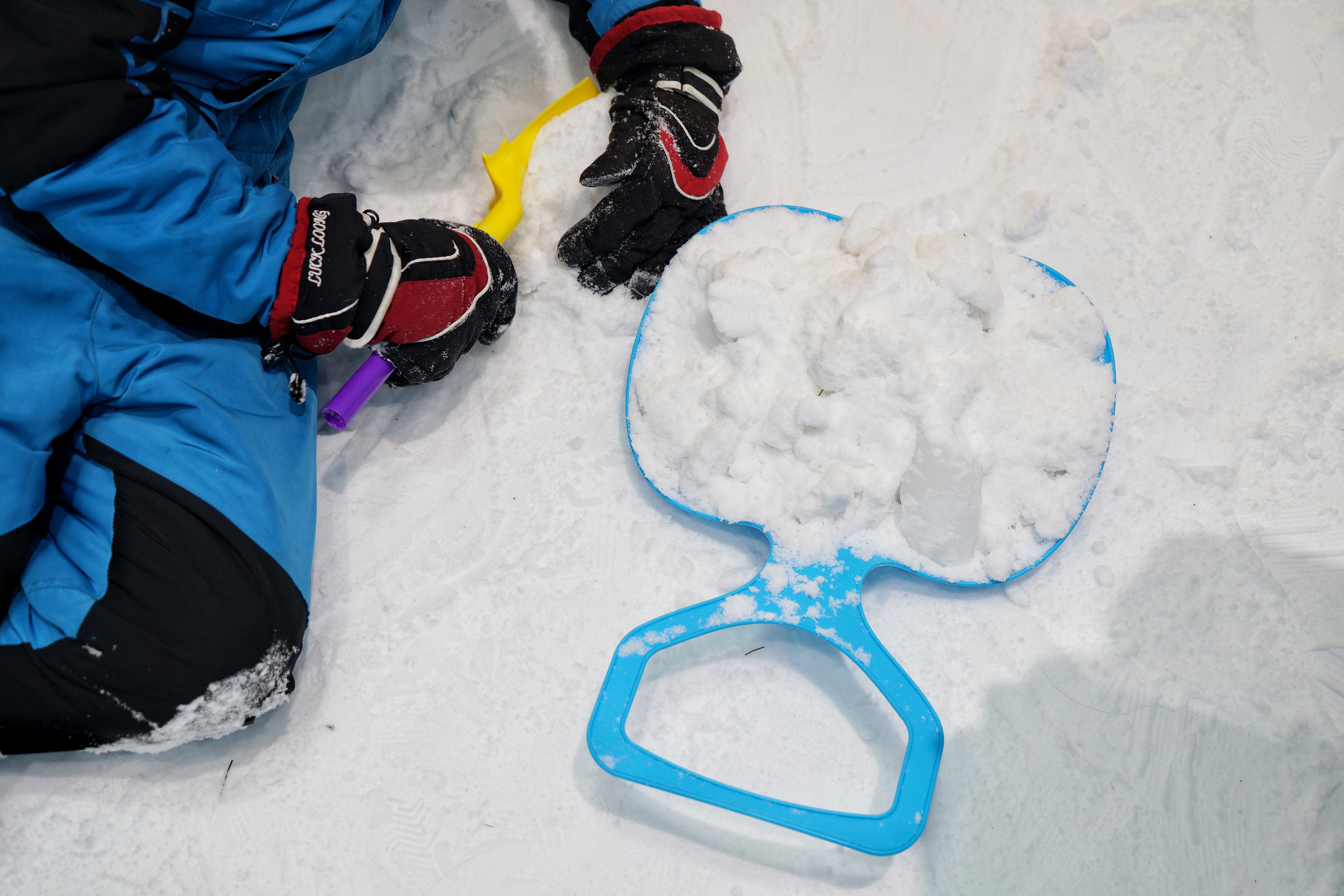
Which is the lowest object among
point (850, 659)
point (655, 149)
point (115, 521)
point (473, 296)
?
point (850, 659)

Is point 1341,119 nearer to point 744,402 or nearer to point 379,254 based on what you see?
point 744,402

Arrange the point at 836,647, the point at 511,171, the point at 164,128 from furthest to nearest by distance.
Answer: the point at 511,171 → the point at 836,647 → the point at 164,128

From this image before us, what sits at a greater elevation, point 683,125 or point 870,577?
point 683,125

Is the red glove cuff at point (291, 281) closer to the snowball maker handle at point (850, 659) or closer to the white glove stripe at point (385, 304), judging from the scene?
the white glove stripe at point (385, 304)

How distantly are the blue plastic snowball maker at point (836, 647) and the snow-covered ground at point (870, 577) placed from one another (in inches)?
2.3

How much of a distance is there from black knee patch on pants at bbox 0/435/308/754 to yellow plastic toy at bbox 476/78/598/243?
40 centimetres

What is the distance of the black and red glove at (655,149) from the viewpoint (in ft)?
2.79

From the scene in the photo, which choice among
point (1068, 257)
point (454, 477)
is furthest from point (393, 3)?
point (1068, 257)

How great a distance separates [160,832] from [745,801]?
0.55m

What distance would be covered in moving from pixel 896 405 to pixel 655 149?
339 mm

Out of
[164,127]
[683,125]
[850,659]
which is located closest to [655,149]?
[683,125]

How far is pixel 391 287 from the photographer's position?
0.79m

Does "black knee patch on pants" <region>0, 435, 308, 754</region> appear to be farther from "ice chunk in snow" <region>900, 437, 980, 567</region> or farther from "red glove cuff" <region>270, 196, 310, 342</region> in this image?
"ice chunk in snow" <region>900, 437, 980, 567</region>

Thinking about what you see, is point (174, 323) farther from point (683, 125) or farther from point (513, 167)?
point (683, 125)
